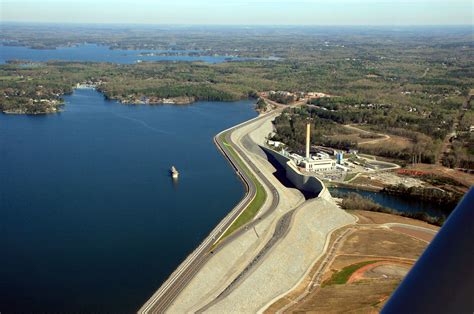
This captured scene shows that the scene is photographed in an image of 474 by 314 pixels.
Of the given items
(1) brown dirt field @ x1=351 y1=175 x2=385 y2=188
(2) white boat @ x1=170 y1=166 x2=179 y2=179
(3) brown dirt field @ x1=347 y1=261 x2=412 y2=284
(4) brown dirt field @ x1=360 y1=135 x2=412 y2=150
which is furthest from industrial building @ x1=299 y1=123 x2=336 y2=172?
(3) brown dirt field @ x1=347 y1=261 x2=412 y2=284

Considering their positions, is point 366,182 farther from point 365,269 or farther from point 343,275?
point 343,275

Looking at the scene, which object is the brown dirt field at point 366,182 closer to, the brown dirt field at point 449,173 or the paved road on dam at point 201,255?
the brown dirt field at point 449,173

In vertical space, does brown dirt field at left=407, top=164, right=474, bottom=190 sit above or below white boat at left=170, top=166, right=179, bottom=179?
below

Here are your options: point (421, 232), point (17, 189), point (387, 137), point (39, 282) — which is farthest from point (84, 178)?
point (387, 137)

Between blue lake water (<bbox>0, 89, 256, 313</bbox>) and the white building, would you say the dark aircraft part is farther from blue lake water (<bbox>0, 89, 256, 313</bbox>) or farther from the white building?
→ the white building

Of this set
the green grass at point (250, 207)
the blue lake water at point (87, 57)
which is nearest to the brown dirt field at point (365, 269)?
the green grass at point (250, 207)

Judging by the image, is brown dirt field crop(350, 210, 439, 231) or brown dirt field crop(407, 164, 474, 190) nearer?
brown dirt field crop(350, 210, 439, 231)
